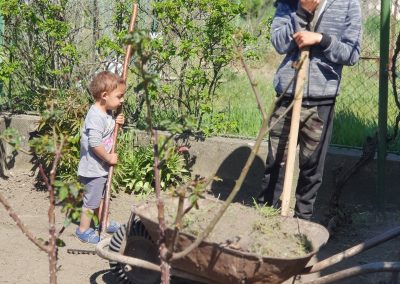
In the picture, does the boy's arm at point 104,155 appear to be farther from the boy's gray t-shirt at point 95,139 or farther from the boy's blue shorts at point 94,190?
the boy's blue shorts at point 94,190

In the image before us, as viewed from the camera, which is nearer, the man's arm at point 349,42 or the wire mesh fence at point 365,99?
the man's arm at point 349,42

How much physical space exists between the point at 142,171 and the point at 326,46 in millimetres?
2272

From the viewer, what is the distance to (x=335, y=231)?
5898 mm

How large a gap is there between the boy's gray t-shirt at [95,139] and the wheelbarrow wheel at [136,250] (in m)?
1.12

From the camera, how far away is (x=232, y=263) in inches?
154

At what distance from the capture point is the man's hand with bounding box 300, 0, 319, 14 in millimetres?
5043

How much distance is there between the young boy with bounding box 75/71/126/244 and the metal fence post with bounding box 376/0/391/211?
6.87ft

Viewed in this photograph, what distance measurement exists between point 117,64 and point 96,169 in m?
1.65

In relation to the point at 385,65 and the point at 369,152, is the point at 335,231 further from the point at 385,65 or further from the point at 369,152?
the point at 385,65

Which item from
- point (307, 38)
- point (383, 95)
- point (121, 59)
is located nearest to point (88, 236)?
point (121, 59)

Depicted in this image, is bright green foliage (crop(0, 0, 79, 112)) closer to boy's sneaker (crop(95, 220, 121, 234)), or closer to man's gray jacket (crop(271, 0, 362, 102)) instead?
boy's sneaker (crop(95, 220, 121, 234))

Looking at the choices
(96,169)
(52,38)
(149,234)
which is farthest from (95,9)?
(149,234)

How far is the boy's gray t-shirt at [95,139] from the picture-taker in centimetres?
558

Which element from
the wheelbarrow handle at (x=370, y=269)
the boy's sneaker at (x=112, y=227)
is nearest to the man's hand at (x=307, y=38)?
the wheelbarrow handle at (x=370, y=269)
